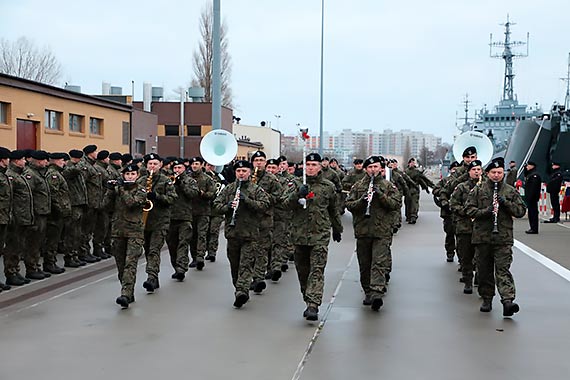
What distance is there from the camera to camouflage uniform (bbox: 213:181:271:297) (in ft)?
29.8

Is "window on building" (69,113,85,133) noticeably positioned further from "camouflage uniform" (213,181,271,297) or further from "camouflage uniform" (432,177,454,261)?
"camouflage uniform" (213,181,271,297)

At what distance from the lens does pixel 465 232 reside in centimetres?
1016

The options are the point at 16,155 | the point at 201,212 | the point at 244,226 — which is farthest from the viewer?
the point at 201,212

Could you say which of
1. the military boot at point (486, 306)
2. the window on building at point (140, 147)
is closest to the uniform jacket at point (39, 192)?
the military boot at point (486, 306)

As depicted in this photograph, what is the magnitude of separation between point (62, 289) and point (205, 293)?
2.17 meters

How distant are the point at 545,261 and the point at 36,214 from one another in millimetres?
9251

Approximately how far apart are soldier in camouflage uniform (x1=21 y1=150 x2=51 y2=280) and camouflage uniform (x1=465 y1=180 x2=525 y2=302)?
6230 millimetres

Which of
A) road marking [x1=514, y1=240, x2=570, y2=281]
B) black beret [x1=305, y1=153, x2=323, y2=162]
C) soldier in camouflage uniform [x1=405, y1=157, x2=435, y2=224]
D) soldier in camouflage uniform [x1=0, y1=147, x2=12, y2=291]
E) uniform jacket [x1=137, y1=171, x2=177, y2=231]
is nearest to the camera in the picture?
black beret [x1=305, y1=153, x2=323, y2=162]

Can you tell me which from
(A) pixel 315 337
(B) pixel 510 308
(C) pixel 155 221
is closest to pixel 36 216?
(C) pixel 155 221

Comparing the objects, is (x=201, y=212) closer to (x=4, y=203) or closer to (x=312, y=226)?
(x=4, y=203)

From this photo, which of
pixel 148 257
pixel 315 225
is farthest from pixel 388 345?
pixel 148 257

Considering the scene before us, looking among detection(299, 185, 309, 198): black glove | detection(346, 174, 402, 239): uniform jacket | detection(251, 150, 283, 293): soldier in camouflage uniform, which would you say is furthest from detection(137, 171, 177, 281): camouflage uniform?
detection(346, 174, 402, 239): uniform jacket

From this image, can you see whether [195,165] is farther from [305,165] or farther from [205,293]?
[305,165]

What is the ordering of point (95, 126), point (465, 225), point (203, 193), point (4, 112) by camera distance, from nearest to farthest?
point (465, 225)
point (203, 193)
point (4, 112)
point (95, 126)
